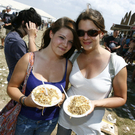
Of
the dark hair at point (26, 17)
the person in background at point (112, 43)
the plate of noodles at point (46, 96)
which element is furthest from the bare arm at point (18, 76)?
the person in background at point (112, 43)

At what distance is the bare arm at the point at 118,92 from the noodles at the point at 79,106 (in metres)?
0.14

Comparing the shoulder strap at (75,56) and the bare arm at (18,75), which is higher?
the shoulder strap at (75,56)

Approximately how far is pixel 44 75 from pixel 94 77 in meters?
0.80

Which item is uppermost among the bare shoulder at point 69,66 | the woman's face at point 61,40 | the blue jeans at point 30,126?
the woman's face at point 61,40

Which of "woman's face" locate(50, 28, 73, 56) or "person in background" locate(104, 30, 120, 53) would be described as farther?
"person in background" locate(104, 30, 120, 53)

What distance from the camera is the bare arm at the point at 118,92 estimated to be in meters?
1.65

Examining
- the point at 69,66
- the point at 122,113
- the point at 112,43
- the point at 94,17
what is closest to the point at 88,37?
the point at 94,17

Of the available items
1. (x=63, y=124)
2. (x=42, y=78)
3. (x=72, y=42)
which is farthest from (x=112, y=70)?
(x=63, y=124)

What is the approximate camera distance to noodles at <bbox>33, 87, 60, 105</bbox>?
1506mm

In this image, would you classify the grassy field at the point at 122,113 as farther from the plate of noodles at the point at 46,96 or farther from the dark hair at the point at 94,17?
the dark hair at the point at 94,17

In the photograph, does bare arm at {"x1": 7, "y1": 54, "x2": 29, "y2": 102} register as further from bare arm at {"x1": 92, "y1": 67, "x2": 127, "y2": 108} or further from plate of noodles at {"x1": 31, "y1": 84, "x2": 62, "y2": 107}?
bare arm at {"x1": 92, "y1": 67, "x2": 127, "y2": 108}

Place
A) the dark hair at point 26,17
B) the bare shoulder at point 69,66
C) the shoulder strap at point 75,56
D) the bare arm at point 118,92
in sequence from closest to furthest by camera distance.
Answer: the bare arm at point 118,92 < the bare shoulder at point 69,66 < the shoulder strap at point 75,56 < the dark hair at point 26,17

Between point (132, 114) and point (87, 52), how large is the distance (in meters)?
3.94

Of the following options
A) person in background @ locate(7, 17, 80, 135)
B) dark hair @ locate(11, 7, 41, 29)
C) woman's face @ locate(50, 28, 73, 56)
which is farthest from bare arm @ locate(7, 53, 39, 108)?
dark hair @ locate(11, 7, 41, 29)
